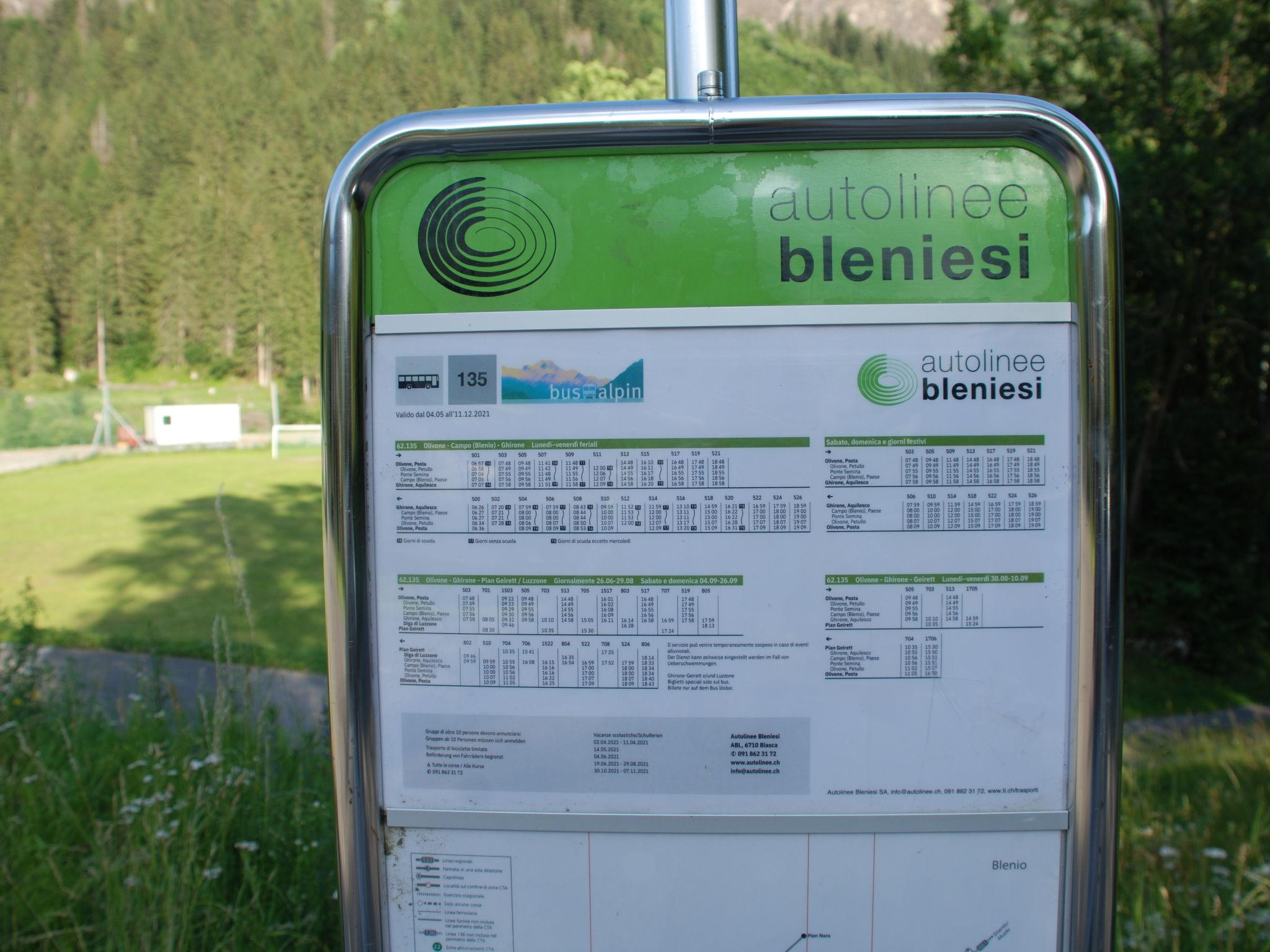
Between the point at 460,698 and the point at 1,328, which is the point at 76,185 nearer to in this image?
the point at 1,328

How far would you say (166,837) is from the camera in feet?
6.40

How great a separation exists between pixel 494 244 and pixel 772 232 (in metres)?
0.31

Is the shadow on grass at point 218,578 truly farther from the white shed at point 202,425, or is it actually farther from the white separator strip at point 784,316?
the white separator strip at point 784,316

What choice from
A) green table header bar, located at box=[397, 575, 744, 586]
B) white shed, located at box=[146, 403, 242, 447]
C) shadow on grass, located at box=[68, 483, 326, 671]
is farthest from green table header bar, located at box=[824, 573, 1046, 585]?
white shed, located at box=[146, 403, 242, 447]

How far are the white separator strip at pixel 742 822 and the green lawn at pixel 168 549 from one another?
618 centimetres

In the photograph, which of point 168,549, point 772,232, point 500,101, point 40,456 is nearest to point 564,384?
point 772,232

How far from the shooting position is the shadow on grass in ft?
23.5

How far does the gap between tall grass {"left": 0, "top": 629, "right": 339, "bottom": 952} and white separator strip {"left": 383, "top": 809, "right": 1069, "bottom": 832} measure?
1020 millimetres

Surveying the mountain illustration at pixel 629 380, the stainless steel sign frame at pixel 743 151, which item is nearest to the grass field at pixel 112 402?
the stainless steel sign frame at pixel 743 151

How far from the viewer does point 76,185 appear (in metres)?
9.75

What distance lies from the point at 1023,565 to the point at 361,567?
2.42ft

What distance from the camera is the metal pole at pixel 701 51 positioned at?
100cm

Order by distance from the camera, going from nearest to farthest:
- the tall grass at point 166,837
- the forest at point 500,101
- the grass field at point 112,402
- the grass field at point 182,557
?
the tall grass at point 166,837
the forest at point 500,101
the grass field at point 182,557
the grass field at point 112,402

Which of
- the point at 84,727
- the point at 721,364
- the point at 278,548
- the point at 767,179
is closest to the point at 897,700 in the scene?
the point at 721,364
